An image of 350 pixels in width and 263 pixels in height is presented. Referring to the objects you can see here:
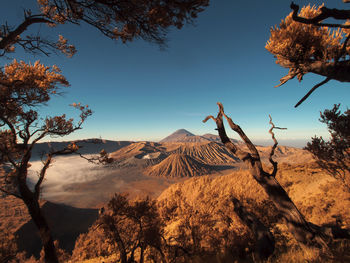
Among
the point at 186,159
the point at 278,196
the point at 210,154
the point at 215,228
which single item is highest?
the point at 210,154

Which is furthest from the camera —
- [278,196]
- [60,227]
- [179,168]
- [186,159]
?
[186,159]

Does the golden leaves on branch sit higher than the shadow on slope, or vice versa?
the golden leaves on branch

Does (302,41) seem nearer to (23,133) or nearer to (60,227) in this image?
(23,133)

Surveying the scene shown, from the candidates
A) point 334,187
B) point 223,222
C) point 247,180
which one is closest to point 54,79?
point 223,222

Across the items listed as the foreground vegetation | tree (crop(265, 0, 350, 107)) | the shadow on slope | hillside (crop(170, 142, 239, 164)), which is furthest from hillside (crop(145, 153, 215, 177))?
tree (crop(265, 0, 350, 107))

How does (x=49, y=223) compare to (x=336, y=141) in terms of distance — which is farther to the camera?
(x=49, y=223)

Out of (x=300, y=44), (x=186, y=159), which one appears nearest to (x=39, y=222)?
(x=300, y=44)

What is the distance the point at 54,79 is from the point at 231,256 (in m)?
8.27

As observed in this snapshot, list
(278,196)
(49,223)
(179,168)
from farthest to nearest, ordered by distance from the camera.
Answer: (179,168), (49,223), (278,196)

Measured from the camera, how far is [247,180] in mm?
18781

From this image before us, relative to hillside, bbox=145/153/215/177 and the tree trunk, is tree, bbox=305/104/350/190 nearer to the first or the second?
the tree trunk

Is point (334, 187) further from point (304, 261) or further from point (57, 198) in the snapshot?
point (57, 198)

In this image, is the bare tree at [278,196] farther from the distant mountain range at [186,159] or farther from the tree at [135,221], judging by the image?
the distant mountain range at [186,159]

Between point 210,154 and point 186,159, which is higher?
point 210,154
